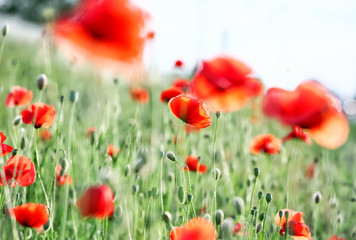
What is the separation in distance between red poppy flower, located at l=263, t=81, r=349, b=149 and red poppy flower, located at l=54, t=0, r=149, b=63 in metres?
0.47

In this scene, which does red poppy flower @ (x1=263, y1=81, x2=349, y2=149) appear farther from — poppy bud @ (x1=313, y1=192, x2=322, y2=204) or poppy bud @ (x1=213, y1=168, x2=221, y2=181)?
poppy bud @ (x1=313, y1=192, x2=322, y2=204)

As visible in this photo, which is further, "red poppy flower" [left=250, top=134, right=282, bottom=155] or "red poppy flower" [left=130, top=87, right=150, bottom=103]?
"red poppy flower" [left=130, top=87, right=150, bottom=103]

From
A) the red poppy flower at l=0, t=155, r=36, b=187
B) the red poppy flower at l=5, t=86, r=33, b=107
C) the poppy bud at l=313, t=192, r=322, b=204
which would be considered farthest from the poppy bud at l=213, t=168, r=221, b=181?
the red poppy flower at l=5, t=86, r=33, b=107

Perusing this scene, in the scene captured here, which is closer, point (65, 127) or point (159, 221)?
point (159, 221)

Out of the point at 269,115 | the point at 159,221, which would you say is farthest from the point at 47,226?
the point at 269,115

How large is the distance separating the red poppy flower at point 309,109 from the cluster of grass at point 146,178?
0.70 feet

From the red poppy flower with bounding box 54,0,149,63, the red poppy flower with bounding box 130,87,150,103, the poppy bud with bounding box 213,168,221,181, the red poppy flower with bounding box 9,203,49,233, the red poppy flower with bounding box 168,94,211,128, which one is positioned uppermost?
the red poppy flower with bounding box 54,0,149,63

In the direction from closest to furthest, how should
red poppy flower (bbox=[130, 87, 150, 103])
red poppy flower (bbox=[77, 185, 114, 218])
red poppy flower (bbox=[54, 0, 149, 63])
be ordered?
red poppy flower (bbox=[54, 0, 149, 63])
red poppy flower (bbox=[77, 185, 114, 218])
red poppy flower (bbox=[130, 87, 150, 103])

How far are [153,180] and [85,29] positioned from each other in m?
1.20

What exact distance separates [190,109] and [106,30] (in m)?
0.54

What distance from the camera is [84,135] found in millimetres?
2074

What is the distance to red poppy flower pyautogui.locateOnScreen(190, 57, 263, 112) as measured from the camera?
3.49ft

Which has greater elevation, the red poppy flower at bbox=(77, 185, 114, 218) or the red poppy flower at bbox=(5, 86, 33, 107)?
the red poppy flower at bbox=(77, 185, 114, 218)

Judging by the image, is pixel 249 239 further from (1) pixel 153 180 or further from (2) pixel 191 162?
(1) pixel 153 180
